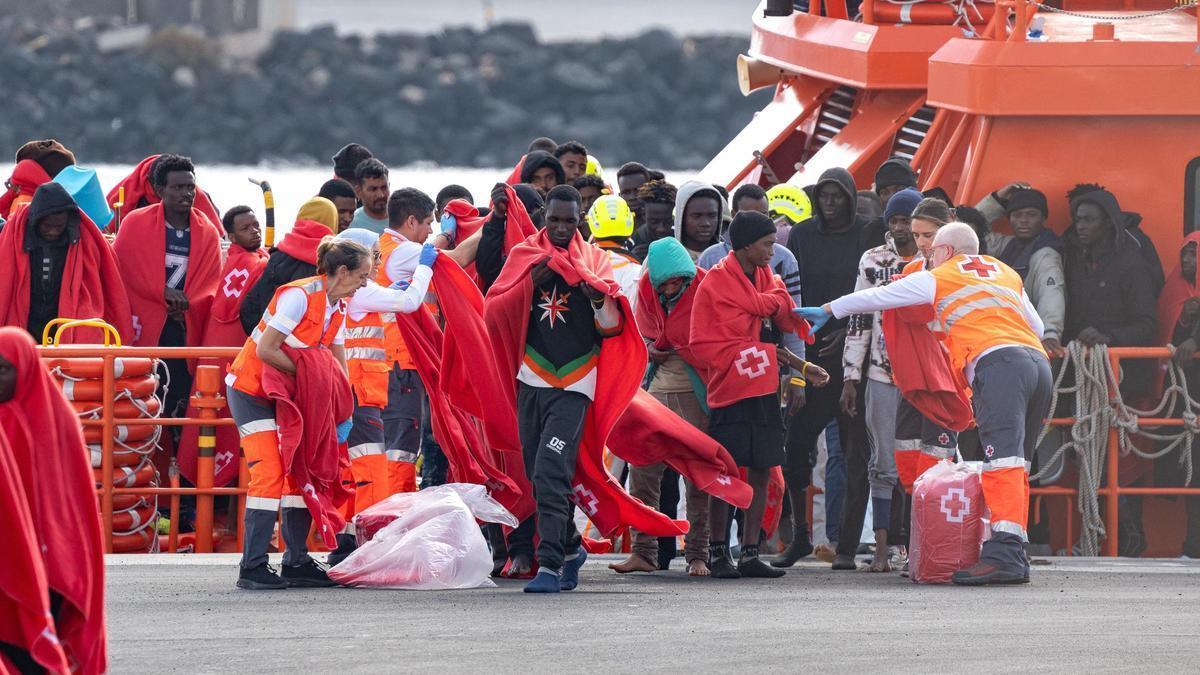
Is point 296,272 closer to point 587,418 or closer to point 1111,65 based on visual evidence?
point 587,418

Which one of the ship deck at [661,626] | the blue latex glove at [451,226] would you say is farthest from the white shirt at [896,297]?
the blue latex glove at [451,226]

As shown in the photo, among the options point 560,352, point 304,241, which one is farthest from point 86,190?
point 560,352

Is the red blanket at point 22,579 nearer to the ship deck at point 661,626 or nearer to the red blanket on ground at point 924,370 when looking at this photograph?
the ship deck at point 661,626

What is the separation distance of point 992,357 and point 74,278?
5075mm

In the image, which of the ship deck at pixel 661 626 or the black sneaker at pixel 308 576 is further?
the black sneaker at pixel 308 576

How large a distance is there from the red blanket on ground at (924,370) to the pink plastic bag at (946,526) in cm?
37

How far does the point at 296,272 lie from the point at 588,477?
5.49ft

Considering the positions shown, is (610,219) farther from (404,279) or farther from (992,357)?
(992,357)

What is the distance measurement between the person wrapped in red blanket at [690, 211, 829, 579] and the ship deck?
1.13 feet

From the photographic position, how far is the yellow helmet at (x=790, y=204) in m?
12.5

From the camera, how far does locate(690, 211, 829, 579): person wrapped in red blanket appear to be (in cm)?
1012

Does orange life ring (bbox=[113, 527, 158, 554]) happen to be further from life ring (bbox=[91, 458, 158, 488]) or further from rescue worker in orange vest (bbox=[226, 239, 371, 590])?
rescue worker in orange vest (bbox=[226, 239, 371, 590])

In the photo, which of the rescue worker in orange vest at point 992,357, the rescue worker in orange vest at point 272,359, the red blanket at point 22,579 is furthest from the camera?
the rescue worker in orange vest at point 992,357

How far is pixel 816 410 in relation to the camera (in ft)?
36.7
